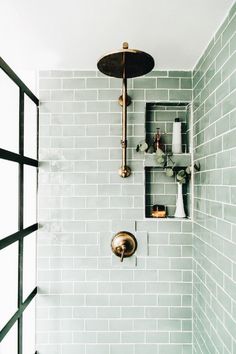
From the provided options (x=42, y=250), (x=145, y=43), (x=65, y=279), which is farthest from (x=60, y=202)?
(x=145, y=43)

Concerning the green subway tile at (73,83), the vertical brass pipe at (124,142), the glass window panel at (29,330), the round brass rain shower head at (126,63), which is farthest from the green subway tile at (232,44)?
the glass window panel at (29,330)

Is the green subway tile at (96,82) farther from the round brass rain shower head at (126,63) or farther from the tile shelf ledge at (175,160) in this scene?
the tile shelf ledge at (175,160)

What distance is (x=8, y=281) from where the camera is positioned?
1625 mm

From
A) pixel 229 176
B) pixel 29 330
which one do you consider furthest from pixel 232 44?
pixel 29 330

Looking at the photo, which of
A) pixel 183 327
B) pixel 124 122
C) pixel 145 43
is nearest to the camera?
pixel 145 43

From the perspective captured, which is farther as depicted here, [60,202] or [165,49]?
[60,202]

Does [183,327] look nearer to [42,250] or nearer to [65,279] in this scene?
[65,279]

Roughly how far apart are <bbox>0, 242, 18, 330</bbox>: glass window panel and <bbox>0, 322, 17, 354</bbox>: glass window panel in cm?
12

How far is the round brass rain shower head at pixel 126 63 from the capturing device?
1.32 metres

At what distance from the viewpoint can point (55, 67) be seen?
192 cm

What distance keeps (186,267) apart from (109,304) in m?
0.57

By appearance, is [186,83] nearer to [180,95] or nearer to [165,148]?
[180,95]

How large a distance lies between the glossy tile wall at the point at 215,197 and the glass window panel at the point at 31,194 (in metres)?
1.07

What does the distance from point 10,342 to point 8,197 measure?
83 centimetres
